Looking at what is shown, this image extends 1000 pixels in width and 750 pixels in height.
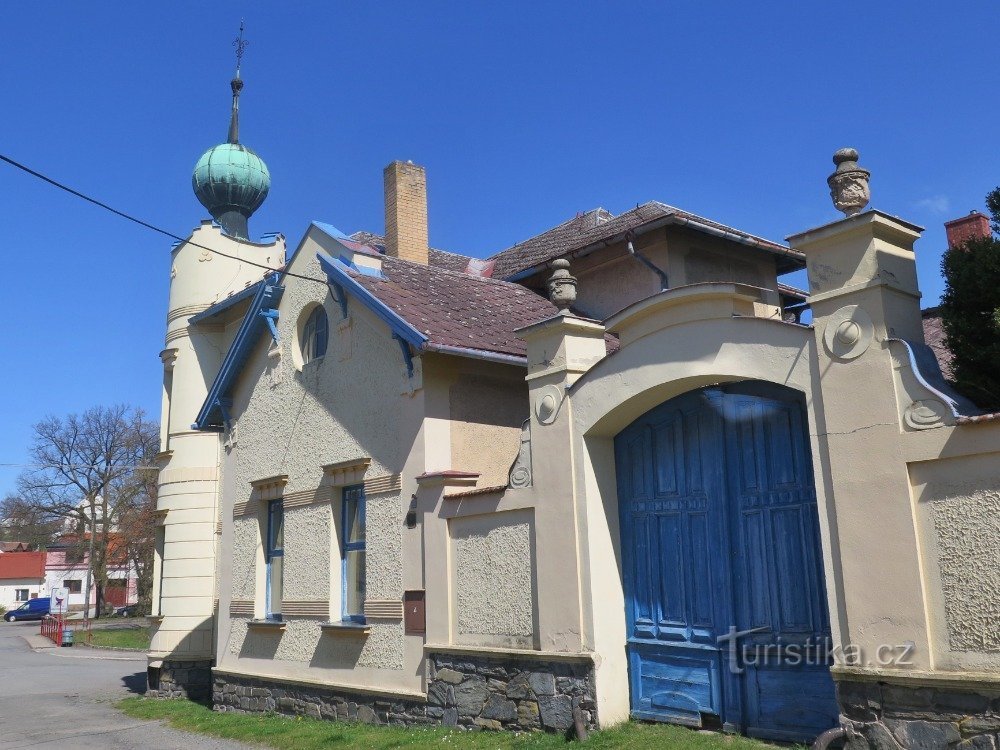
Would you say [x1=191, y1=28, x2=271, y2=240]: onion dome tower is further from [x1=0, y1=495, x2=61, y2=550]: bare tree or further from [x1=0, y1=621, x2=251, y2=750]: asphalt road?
[x1=0, y1=495, x2=61, y2=550]: bare tree

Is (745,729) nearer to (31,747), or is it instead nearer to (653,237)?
(653,237)

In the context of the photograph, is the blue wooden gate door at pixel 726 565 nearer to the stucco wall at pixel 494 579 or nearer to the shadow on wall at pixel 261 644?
the stucco wall at pixel 494 579

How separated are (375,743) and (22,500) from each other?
166 feet

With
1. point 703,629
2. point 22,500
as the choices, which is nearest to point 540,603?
point 703,629

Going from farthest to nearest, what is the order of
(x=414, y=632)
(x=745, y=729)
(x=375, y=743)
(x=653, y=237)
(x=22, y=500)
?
(x=22, y=500) < (x=653, y=237) < (x=414, y=632) < (x=375, y=743) < (x=745, y=729)

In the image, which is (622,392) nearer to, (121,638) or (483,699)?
(483,699)

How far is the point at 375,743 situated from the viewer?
9.47 metres

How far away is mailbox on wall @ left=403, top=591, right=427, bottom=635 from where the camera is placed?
10086mm

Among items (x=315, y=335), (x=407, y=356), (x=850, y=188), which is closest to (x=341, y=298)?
(x=315, y=335)

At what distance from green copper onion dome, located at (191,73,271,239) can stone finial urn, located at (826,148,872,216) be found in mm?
15705

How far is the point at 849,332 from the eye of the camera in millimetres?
6570

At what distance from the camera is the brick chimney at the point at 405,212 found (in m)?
15.2

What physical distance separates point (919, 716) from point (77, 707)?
1464 centimetres

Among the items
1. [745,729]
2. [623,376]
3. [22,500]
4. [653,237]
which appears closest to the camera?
[745,729]
